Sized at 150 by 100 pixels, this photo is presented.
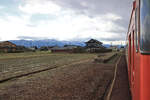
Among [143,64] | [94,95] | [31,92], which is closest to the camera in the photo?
[143,64]

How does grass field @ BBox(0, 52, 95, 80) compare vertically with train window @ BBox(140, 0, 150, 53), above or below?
below

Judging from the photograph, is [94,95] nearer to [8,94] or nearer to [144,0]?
[8,94]

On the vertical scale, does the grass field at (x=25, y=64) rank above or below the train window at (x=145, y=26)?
below

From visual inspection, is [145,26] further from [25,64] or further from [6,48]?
[6,48]

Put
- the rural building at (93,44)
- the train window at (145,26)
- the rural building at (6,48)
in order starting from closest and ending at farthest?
the train window at (145,26) < the rural building at (6,48) < the rural building at (93,44)

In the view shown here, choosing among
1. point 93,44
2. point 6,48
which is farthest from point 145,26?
point 93,44

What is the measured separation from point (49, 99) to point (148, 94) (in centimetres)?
Result: 445

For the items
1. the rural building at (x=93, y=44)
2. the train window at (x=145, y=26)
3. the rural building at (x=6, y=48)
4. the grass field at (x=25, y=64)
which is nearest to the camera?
the train window at (x=145, y=26)

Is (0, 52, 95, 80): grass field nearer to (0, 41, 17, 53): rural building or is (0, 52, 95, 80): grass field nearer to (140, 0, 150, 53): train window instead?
(140, 0, 150, 53): train window

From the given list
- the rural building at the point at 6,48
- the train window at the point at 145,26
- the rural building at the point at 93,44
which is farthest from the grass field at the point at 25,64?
the rural building at the point at 93,44

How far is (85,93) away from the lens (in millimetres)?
6086

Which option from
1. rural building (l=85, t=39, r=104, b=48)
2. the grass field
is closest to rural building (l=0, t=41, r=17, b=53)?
the grass field

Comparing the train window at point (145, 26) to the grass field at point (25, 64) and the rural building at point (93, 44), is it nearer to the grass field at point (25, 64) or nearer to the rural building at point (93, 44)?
the grass field at point (25, 64)

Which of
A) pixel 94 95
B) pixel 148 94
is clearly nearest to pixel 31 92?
pixel 94 95
